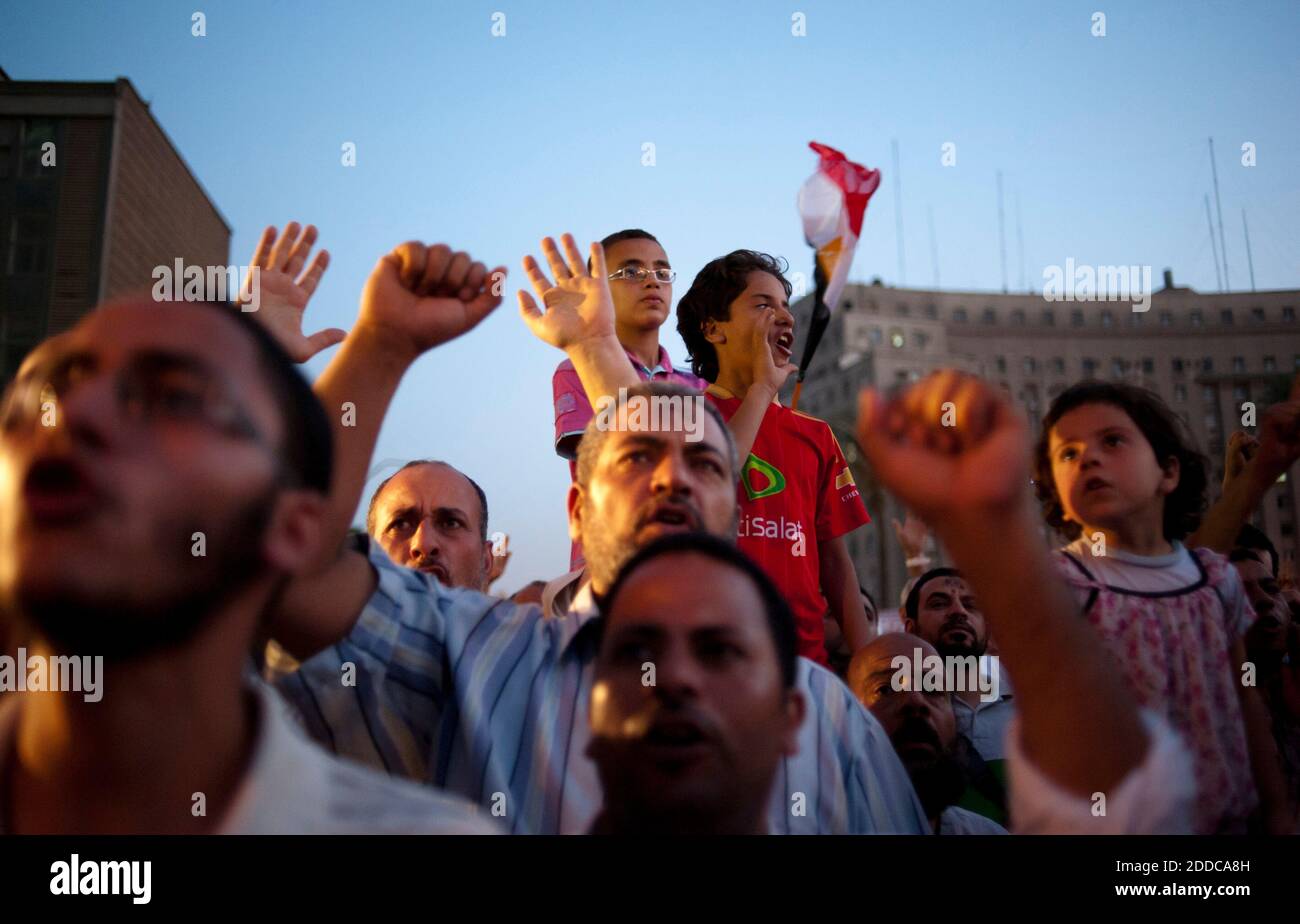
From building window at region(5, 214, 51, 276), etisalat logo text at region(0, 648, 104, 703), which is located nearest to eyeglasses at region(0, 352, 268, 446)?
etisalat logo text at region(0, 648, 104, 703)

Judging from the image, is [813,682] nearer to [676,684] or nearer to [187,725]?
[676,684]

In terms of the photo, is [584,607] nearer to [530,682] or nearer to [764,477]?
[530,682]

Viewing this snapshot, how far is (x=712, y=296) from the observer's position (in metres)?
4.18

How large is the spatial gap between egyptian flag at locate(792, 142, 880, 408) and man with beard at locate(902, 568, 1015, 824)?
1191 millimetres

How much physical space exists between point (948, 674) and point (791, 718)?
221 centimetres

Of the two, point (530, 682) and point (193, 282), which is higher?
point (193, 282)

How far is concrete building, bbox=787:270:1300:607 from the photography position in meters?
54.9

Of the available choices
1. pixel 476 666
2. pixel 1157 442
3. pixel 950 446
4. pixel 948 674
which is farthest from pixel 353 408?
pixel 948 674

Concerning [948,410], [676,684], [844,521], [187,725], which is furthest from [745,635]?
Result: [844,521]

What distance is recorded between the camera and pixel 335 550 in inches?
80.5
